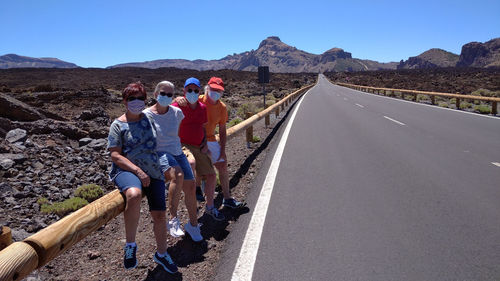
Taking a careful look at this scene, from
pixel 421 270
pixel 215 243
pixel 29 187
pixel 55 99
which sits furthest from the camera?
pixel 55 99

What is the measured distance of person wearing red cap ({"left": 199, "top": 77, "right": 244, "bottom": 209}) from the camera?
4.90m

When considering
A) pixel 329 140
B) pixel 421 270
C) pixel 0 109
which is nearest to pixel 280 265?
pixel 421 270

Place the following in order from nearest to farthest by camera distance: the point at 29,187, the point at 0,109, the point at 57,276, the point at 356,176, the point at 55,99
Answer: the point at 57,276 → the point at 356,176 → the point at 29,187 → the point at 0,109 → the point at 55,99

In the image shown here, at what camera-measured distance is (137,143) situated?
356 cm

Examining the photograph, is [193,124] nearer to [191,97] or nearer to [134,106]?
[191,97]

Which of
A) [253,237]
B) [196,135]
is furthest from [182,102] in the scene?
[253,237]

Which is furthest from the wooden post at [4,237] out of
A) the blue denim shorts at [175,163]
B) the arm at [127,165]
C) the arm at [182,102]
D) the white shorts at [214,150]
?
the white shorts at [214,150]

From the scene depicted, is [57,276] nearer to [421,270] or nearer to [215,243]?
[215,243]

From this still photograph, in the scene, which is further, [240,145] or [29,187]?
[240,145]

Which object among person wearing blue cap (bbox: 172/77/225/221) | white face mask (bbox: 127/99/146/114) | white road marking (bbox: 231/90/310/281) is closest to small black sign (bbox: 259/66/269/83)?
white road marking (bbox: 231/90/310/281)

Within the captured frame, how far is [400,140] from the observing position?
9.88 m

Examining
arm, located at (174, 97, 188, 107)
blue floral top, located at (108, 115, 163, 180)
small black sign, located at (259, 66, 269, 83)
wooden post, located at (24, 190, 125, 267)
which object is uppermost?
small black sign, located at (259, 66, 269, 83)

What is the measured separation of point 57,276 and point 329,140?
786cm

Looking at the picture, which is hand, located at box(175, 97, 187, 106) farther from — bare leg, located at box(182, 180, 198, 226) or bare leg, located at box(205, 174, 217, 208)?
bare leg, located at box(205, 174, 217, 208)
